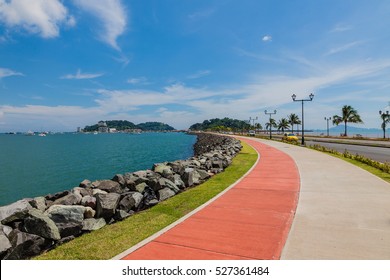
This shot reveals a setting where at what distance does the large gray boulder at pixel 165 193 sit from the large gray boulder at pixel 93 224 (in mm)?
2388

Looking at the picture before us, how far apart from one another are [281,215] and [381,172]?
9309 millimetres

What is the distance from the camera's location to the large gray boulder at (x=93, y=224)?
6.14 metres

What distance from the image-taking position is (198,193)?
8930mm

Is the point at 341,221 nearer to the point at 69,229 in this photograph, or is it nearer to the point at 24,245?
the point at 69,229

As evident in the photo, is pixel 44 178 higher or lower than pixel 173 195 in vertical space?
lower

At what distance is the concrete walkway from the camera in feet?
14.6

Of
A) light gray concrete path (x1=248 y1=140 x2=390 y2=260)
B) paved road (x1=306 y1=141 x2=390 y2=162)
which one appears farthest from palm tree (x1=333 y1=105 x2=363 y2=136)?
light gray concrete path (x1=248 y1=140 x2=390 y2=260)

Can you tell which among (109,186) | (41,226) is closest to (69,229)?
(41,226)

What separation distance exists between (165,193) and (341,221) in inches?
212

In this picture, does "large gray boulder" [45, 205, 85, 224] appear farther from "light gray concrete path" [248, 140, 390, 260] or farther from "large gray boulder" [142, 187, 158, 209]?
"light gray concrete path" [248, 140, 390, 260]
